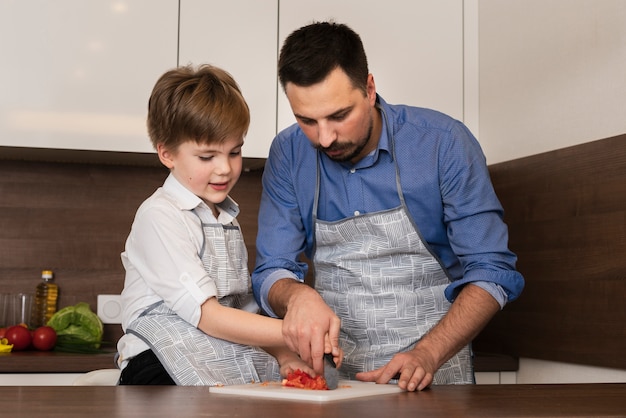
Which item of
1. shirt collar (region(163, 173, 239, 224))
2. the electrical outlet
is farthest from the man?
the electrical outlet

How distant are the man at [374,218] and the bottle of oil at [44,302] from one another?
108cm

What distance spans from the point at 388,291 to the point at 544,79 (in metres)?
0.81

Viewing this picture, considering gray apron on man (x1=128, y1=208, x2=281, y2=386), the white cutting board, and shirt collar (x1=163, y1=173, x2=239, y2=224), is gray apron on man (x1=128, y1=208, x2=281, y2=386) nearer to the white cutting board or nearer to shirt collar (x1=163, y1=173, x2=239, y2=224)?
shirt collar (x1=163, y1=173, x2=239, y2=224)

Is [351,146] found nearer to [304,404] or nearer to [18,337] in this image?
[304,404]

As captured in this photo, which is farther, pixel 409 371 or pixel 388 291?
pixel 388 291

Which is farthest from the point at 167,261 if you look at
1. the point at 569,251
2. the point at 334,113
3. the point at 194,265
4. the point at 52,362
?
the point at 569,251

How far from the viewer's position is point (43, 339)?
2.23 meters

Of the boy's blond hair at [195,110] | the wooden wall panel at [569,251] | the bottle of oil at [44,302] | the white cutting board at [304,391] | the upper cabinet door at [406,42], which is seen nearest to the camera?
the white cutting board at [304,391]

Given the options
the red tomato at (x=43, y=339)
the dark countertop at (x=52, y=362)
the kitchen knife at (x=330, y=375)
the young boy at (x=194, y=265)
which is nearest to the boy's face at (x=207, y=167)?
the young boy at (x=194, y=265)

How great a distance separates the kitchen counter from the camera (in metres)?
0.90

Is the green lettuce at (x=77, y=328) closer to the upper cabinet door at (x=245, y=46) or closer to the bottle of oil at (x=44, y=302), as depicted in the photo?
the bottle of oil at (x=44, y=302)

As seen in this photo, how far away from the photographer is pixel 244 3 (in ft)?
7.66

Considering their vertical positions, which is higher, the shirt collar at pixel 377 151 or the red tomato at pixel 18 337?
the shirt collar at pixel 377 151

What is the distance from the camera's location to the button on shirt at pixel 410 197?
1506 millimetres
